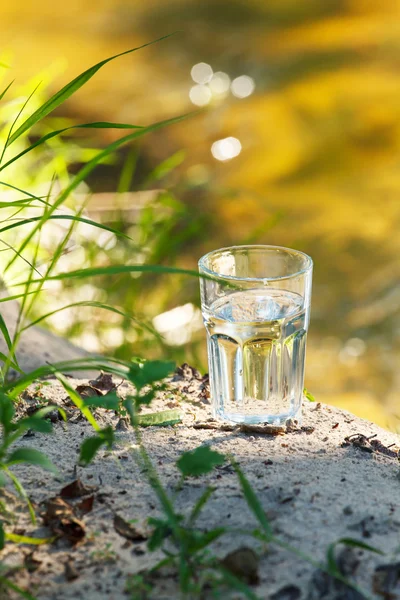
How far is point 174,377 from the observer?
2.03 m

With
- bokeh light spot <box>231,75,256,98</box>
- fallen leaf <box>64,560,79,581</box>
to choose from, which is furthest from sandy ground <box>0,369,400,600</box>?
bokeh light spot <box>231,75,256,98</box>

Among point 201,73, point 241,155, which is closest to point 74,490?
point 241,155

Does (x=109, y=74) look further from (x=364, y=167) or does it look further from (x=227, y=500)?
(x=227, y=500)

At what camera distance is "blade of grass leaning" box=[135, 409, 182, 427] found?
1.63 meters

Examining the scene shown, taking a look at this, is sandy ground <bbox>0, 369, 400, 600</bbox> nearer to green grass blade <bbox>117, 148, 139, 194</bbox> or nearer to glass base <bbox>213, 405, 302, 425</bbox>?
glass base <bbox>213, 405, 302, 425</bbox>

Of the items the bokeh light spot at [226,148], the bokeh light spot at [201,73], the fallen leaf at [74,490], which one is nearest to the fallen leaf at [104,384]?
the fallen leaf at [74,490]

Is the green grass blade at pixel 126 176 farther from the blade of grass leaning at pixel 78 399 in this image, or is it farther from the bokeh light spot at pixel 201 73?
the blade of grass leaning at pixel 78 399

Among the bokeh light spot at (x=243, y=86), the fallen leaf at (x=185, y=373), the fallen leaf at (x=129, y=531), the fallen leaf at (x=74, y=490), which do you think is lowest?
the fallen leaf at (x=129, y=531)

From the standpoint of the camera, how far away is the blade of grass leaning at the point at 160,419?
163 centimetres

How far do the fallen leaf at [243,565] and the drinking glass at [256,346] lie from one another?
643 millimetres

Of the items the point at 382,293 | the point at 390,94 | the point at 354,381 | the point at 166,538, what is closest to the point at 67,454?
the point at 166,538

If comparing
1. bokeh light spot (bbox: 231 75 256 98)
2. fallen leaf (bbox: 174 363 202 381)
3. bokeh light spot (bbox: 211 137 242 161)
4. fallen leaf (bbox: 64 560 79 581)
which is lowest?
fallen leaf (bbox: 64 560 79 581)

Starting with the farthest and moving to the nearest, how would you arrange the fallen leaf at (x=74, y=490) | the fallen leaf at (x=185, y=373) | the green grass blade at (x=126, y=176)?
the green grass blade at (x=126, y=176), the fallen leaf at (x=185, y=373), the fallen leaf at (x=74, y=490)

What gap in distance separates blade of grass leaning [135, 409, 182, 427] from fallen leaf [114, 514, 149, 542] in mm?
434
